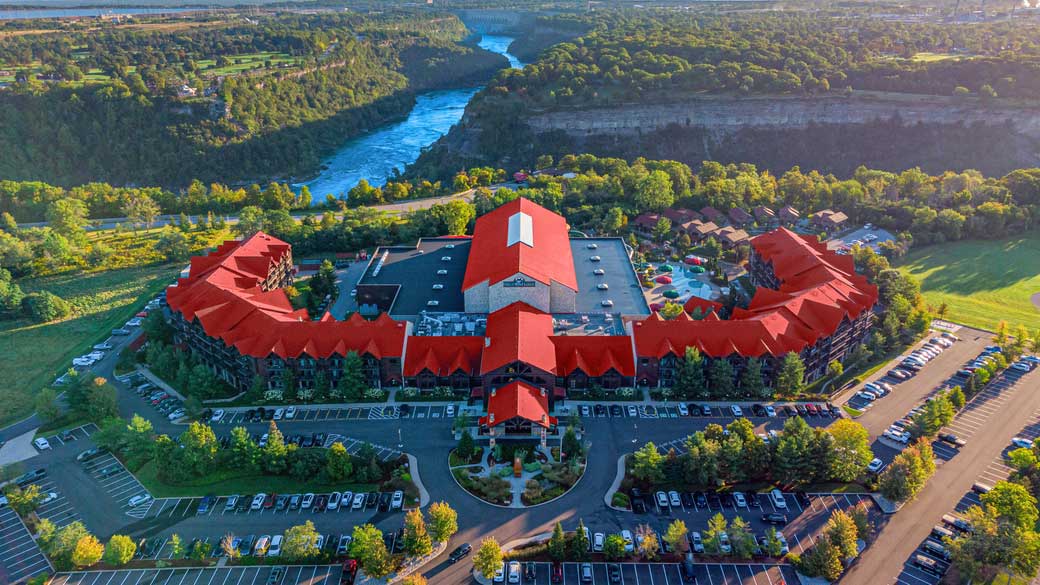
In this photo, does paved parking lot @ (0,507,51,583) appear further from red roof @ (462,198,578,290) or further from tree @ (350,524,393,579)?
red roof @ (462,198,578,290)

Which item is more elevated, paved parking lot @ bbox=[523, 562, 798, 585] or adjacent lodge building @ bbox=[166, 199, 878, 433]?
adjacent lodge building @ bbox=[166, 199, 878, 433]

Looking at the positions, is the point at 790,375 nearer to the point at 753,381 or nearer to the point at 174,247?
the point at 753,381

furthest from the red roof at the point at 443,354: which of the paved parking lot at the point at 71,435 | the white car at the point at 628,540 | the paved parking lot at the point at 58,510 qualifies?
the paved parking lot at the point at 71,435

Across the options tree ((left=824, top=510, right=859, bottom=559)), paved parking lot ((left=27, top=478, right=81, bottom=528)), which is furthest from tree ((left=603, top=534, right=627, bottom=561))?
paved parking lot ((left=27, top=478, right=81, bottom=528))

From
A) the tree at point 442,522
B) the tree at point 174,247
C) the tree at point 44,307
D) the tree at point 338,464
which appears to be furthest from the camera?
the tree at point 174,247

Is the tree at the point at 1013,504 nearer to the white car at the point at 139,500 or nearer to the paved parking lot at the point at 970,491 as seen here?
the paved parking lot at the point at 970,491

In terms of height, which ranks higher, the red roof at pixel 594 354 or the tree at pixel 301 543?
the red roof at pixel 594 354

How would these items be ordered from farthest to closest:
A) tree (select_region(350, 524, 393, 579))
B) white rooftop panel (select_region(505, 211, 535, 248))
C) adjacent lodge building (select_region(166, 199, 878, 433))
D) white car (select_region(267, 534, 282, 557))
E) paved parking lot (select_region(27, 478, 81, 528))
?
1. white rooftop panel (select_region(505, 211, 535, 248))
2. adjacent lodge building (select_region(166, 199, 878, 433))
3. paved parking lot (select_region(27, 478, 81, 528))
4. white car (select_region(267, 534, 282, 557))
5. tree (select_region(350, 524, 393, 579))
